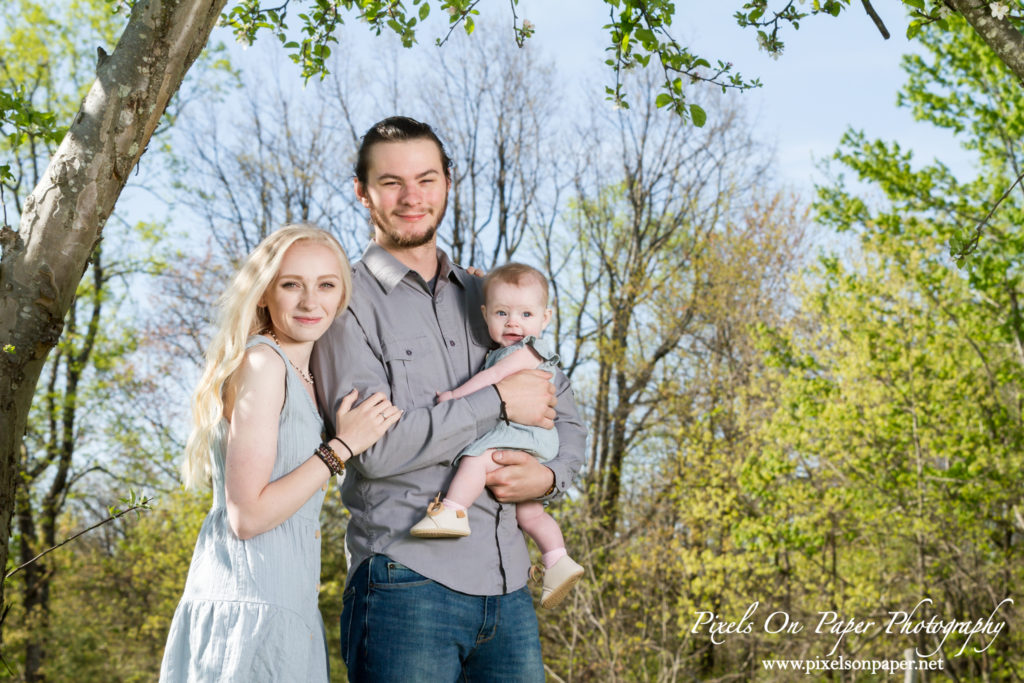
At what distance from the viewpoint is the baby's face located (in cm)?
268

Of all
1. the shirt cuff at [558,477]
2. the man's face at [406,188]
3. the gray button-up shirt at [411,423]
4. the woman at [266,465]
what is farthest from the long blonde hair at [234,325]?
the shirt cuff at [558,477]

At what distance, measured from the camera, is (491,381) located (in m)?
2.55

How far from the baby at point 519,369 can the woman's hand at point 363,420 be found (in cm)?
27

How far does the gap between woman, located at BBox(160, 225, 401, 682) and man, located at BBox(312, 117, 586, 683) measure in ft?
0.35

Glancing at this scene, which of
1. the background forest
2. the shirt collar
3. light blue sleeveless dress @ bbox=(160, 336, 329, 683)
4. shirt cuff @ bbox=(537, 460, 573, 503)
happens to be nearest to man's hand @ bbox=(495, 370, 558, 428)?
shirt cuff @ bbox=(537, 460, 573, 503)

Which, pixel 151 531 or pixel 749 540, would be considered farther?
pixel 151 531

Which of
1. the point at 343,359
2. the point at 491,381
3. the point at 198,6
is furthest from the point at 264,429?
the point at 198,6

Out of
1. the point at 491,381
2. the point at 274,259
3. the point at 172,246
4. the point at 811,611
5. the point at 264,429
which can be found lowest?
the point at 811,611

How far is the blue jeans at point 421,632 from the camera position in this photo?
212 centimetres

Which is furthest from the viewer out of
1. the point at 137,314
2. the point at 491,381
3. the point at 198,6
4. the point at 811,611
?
the point at 137,314

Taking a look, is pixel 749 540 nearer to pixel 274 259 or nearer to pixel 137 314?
pixel 274 259

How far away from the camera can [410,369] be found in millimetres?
2395

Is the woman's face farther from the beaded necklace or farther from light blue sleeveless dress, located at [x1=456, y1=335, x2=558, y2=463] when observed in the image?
light blue sleeveless dress, located at [x1=456, y1=335, x2=558, y2=463]

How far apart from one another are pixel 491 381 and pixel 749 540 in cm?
752
